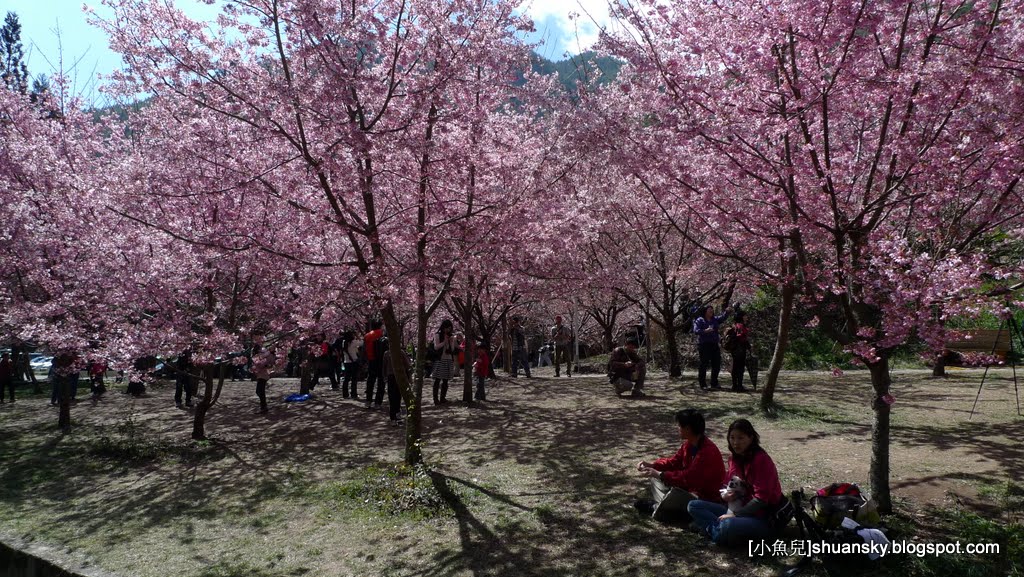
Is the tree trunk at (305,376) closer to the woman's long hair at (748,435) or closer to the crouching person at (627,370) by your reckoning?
the crouching person at (627,370)

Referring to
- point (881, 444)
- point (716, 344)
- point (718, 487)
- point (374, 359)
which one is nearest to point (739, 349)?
point (716, 344)

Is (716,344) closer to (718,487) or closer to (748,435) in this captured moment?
(718,487)

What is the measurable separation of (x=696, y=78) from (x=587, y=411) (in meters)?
6.37

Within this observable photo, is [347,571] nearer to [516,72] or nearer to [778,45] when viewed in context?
[778,45]

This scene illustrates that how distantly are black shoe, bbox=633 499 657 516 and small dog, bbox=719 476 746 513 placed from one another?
3.18 feet

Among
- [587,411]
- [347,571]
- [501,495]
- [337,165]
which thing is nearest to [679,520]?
[501,495]

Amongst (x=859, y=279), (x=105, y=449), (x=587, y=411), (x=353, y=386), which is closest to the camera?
(x=859, y=279)

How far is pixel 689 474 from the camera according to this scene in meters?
4.98

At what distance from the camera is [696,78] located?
18.4 feet

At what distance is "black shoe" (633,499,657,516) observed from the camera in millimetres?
5285

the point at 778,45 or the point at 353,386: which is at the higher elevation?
the point at 778,45

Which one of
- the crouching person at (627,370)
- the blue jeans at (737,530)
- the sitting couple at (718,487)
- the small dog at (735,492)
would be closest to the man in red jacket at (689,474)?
the sitting couple at (718,487)

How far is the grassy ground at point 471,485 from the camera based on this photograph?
15.6 feet

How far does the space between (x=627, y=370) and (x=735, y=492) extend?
7.29m
